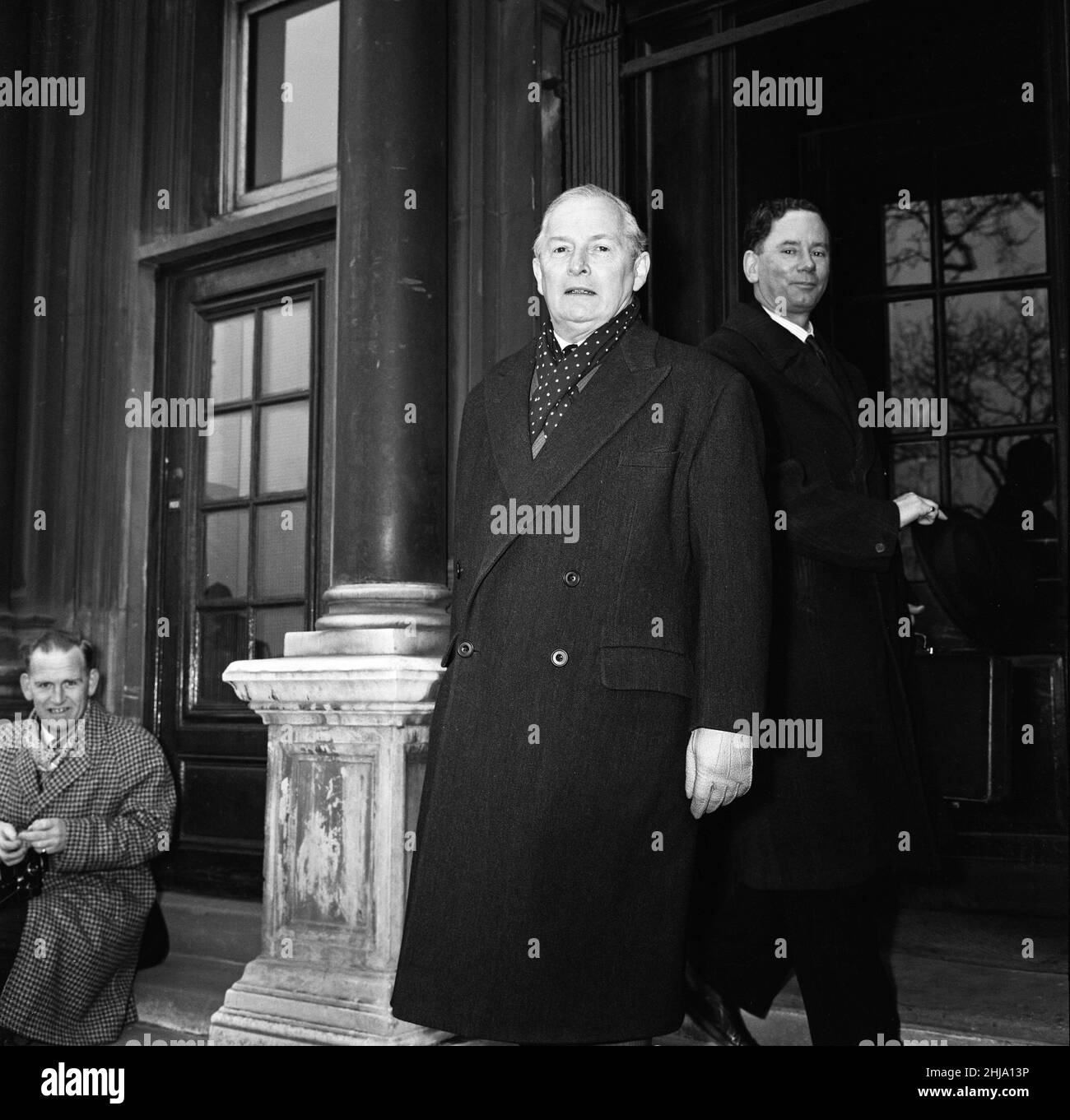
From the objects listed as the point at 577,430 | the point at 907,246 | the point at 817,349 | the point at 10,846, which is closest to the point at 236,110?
the point at 907,246

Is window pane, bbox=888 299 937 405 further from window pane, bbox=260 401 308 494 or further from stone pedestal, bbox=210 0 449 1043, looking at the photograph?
window pane, bbox=260 401 308 494

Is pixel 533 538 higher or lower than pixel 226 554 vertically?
lower

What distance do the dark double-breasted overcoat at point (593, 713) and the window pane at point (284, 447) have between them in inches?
102

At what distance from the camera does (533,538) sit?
8.14ft

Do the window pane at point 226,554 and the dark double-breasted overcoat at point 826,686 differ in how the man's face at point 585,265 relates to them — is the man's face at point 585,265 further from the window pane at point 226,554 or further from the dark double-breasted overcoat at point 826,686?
the window pane at point 226,554

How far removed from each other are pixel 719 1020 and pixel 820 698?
953mm

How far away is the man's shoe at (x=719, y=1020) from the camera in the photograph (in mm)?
3309

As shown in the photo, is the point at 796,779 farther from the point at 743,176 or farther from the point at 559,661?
the point at 743,176

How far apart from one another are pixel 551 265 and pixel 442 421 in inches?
53.5

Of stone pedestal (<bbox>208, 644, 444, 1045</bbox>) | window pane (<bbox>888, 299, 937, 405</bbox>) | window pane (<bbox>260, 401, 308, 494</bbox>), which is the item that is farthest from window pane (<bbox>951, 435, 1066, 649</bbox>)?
window pane (<bbox>260, 401, 308, 494</bbox>)

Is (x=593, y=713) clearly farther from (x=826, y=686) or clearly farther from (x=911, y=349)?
(x=911, y=349)

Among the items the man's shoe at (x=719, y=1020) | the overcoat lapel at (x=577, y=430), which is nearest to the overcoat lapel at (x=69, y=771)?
the man's shoe at (x=719, y=1020)

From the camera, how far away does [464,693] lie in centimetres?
249

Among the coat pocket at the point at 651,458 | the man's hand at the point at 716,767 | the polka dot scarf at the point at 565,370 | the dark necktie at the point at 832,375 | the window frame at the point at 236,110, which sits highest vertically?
the window frame at the point at 236,110
